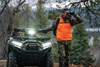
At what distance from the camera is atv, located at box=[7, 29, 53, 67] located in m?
12.8

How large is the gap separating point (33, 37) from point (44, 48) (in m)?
0.67

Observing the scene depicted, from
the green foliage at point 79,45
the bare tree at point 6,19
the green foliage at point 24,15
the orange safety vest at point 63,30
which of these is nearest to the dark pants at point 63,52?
the orange safety vest at point 63,30

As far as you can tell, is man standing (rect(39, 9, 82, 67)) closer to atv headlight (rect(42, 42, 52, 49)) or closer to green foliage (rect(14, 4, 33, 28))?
atv headlight (rect(42, 42, 52, 49))

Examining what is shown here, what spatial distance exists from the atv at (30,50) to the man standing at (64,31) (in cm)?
53

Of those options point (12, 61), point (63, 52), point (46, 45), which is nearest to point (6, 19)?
point (12, 61)

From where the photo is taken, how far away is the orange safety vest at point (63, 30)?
1252cm

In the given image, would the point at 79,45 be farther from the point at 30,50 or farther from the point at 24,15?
the point at 30,50

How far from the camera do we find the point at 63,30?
41.2 ft

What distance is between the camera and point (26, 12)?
1734 inches

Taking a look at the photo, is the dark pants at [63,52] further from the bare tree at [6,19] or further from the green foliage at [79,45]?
the green foliage at [79,45]

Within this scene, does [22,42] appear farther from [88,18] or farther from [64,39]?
[88,18]

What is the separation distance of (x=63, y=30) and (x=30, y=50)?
120 centimetres

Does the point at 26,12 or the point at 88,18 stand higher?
the point at 88,18

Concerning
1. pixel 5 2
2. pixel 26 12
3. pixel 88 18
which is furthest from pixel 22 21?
pixel 88 18
